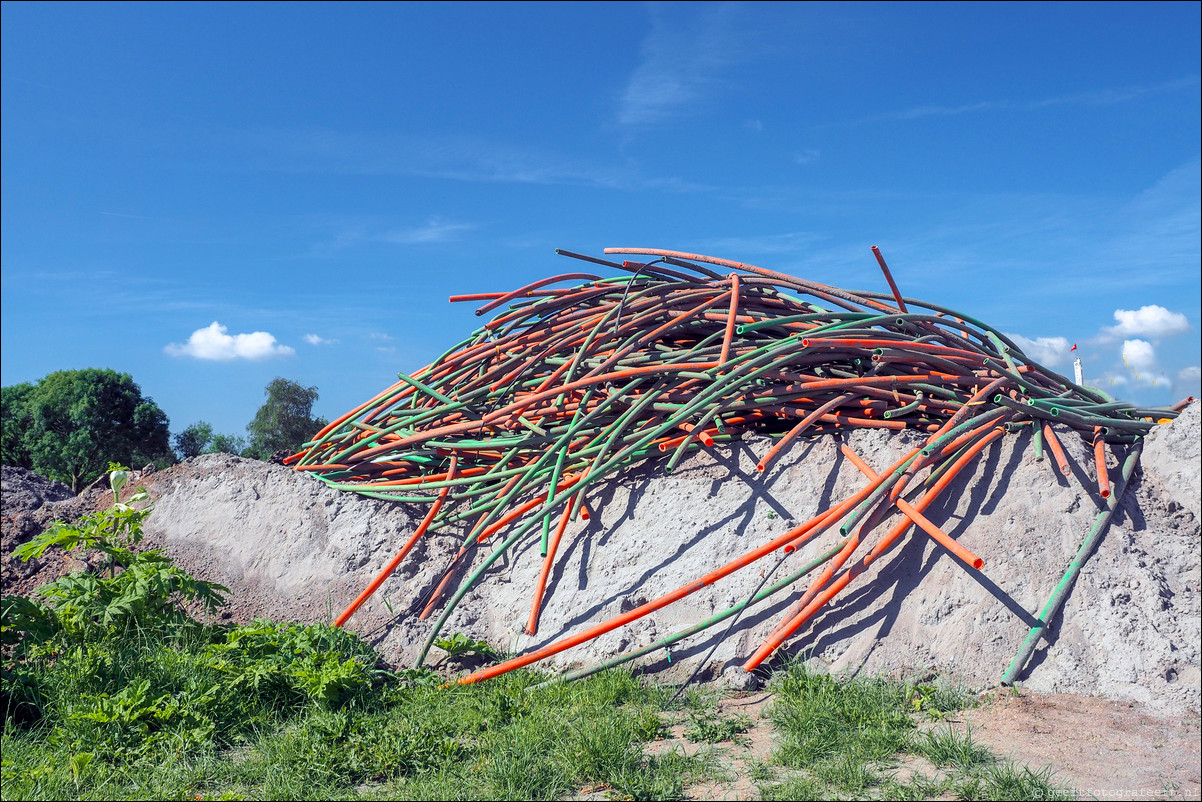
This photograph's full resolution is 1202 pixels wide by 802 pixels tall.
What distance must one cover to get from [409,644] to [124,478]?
2.45 m

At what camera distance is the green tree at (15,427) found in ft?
61.6

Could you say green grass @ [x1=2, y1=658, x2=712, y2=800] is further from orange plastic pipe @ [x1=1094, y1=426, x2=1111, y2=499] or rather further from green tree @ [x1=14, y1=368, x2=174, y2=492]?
green tree @ [x1=14, y1=368, x2=174, y2=492]

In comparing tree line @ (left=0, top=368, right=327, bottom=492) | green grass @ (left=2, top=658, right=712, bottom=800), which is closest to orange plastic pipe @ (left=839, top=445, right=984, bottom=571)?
green grass @ (left=2, top=658, right=712, bottom=800)

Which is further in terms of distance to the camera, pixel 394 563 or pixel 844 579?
pixel 394 563

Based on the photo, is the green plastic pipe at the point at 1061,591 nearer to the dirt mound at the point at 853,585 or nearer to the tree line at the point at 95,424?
the dirt mound at the point at 853,585

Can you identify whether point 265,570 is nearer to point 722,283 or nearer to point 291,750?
point 291,750

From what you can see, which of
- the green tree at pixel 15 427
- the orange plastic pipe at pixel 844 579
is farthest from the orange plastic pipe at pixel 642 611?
the green tree at pixel 15 427

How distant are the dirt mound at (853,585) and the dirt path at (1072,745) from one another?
0.17 metres

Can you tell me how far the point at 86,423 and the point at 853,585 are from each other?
19847mm

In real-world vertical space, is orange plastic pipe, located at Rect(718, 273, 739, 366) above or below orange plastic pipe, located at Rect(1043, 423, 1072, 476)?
above

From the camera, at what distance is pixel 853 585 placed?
3.79 metres

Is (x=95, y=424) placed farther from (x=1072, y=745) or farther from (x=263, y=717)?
(x=1072, y=745)

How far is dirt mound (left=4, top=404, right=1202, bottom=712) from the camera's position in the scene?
3418 mm

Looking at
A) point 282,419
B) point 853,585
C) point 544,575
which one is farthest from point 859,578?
point 282,419
